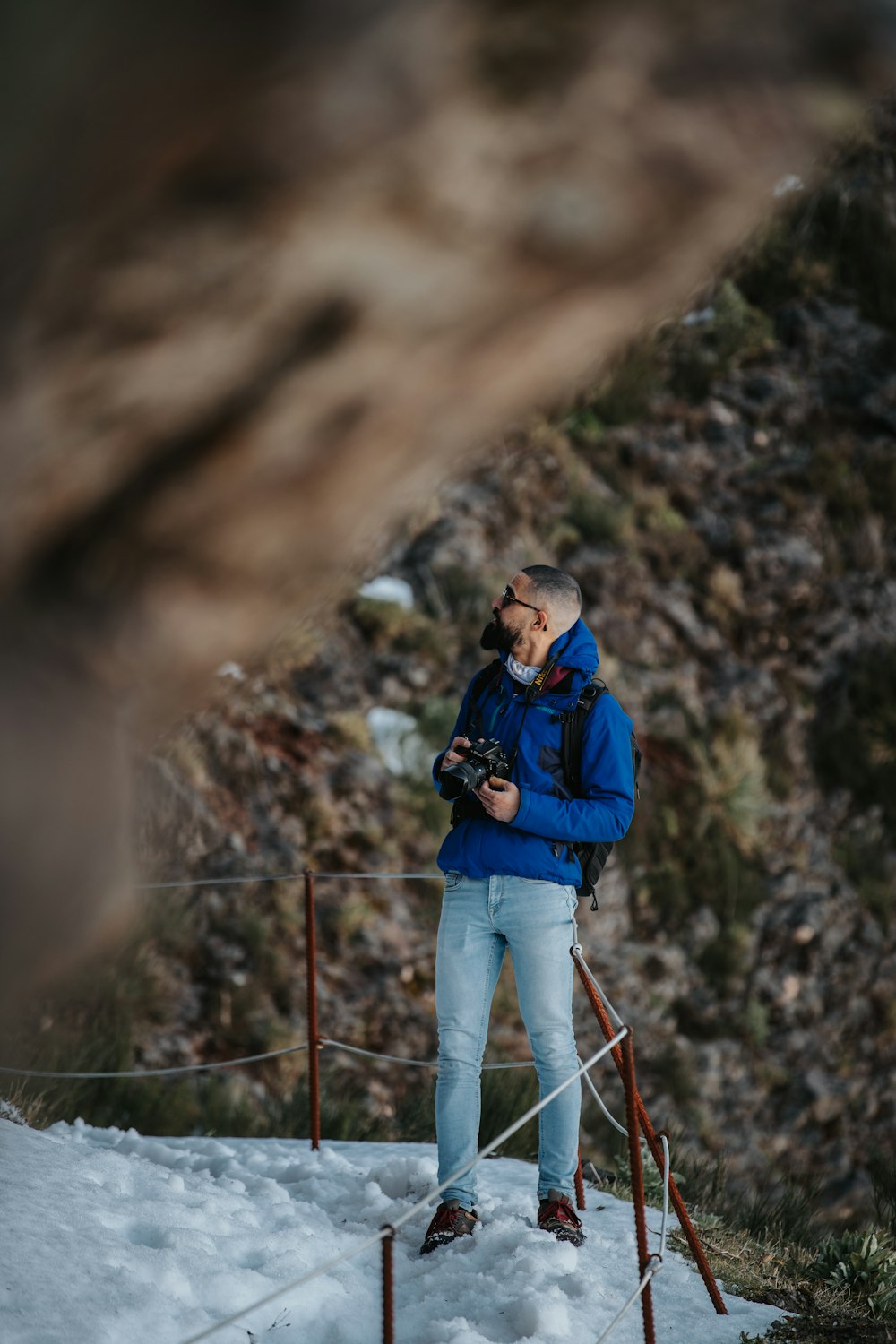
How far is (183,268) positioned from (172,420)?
19cm

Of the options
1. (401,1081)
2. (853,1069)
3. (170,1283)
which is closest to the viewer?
(170,1283)

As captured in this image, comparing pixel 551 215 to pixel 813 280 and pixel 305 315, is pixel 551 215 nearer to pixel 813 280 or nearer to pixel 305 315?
pixel 305 315

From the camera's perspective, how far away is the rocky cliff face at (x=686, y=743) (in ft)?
26.2

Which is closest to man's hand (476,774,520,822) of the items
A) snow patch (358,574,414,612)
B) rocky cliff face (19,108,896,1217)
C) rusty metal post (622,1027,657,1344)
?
rusty metal post (622,1027,657,1344)

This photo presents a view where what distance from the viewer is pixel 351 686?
916cm

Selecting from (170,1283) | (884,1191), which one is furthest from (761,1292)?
(884,1191)

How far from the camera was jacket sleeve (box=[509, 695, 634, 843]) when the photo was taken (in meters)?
3.05

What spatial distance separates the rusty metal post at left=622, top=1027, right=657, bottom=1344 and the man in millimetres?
413

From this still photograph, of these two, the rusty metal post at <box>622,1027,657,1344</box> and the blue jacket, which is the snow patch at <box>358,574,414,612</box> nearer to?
the blue jacket

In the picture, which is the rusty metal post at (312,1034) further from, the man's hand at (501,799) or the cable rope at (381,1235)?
the cable rope at (381,1235)

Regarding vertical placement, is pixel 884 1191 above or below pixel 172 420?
below

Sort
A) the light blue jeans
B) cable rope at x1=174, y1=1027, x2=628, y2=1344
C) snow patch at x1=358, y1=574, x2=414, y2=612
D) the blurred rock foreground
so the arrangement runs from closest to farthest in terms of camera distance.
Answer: the blurred rock foreground < cable rope at x1=174, y1=1027, x2=628, y2=1344 < the light blue jeans < snow patch at x1=358, y1=574, x2=414, y2=612

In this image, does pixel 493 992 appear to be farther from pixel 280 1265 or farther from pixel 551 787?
pixel 280 1265

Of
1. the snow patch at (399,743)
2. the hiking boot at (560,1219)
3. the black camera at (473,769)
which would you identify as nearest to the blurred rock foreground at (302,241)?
the black camera at (473,769)
